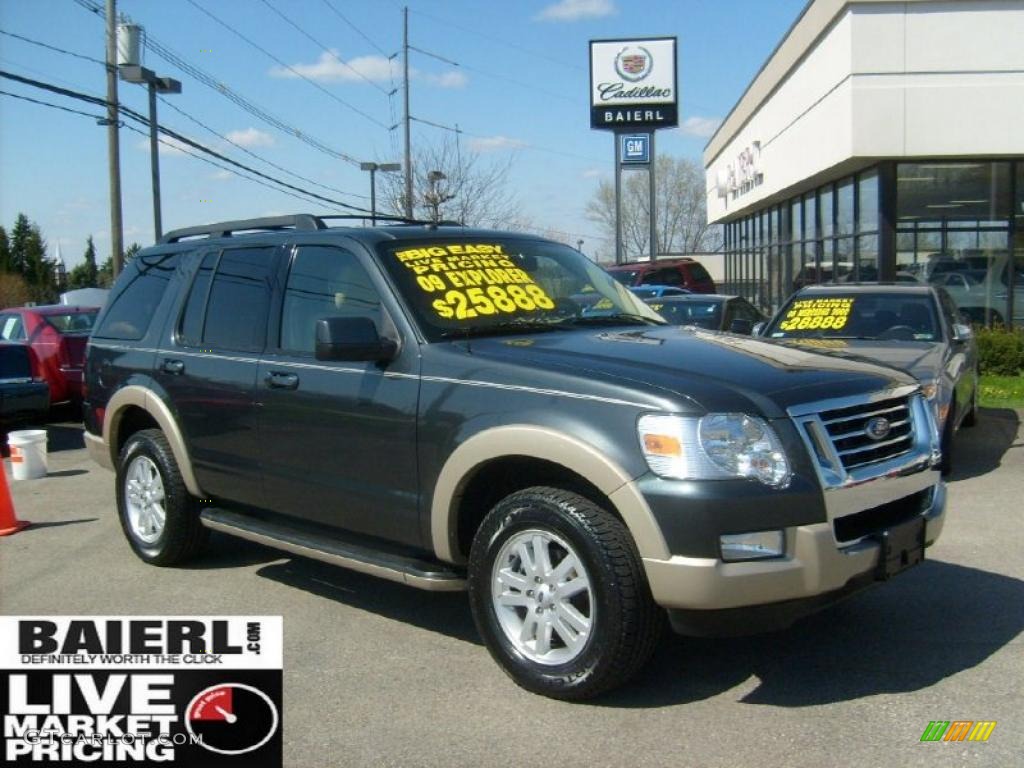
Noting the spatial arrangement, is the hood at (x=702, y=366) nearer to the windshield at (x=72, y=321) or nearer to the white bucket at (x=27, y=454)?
the white bucket at (x=27, y=454)

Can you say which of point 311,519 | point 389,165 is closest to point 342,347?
point 311,519

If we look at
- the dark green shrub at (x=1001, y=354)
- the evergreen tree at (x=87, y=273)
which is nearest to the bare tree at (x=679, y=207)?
the evergreen tree at (x=87, y=273)

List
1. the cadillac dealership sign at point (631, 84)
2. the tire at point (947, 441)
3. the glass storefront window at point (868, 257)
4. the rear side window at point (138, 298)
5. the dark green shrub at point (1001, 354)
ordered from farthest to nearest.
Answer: the cadillac dealership sign at point (631, 84), the glass storefront window at point (868, 257), the dark green shrub at point (1001, 354), the tire at point (947, 441), the rear side window at point (138, 298)

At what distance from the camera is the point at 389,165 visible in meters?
38.0

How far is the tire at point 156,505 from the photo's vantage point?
20.1 feet

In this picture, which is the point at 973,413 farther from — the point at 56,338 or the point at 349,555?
the point at 56,338

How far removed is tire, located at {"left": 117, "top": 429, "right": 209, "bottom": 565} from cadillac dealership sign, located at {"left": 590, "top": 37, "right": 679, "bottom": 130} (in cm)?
2996

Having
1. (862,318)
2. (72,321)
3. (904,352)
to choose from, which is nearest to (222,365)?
(904,352)

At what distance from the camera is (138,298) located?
22.1ft

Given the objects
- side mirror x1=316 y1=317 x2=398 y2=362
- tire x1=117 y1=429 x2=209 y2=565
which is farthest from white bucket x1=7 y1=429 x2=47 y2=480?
side mirror x1=316 y1=317 x2=398 y2=362

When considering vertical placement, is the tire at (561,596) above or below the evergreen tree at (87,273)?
below

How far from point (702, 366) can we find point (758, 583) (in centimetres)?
93

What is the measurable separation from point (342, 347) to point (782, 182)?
19.8 meters

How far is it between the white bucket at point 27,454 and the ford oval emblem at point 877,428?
806 cm
